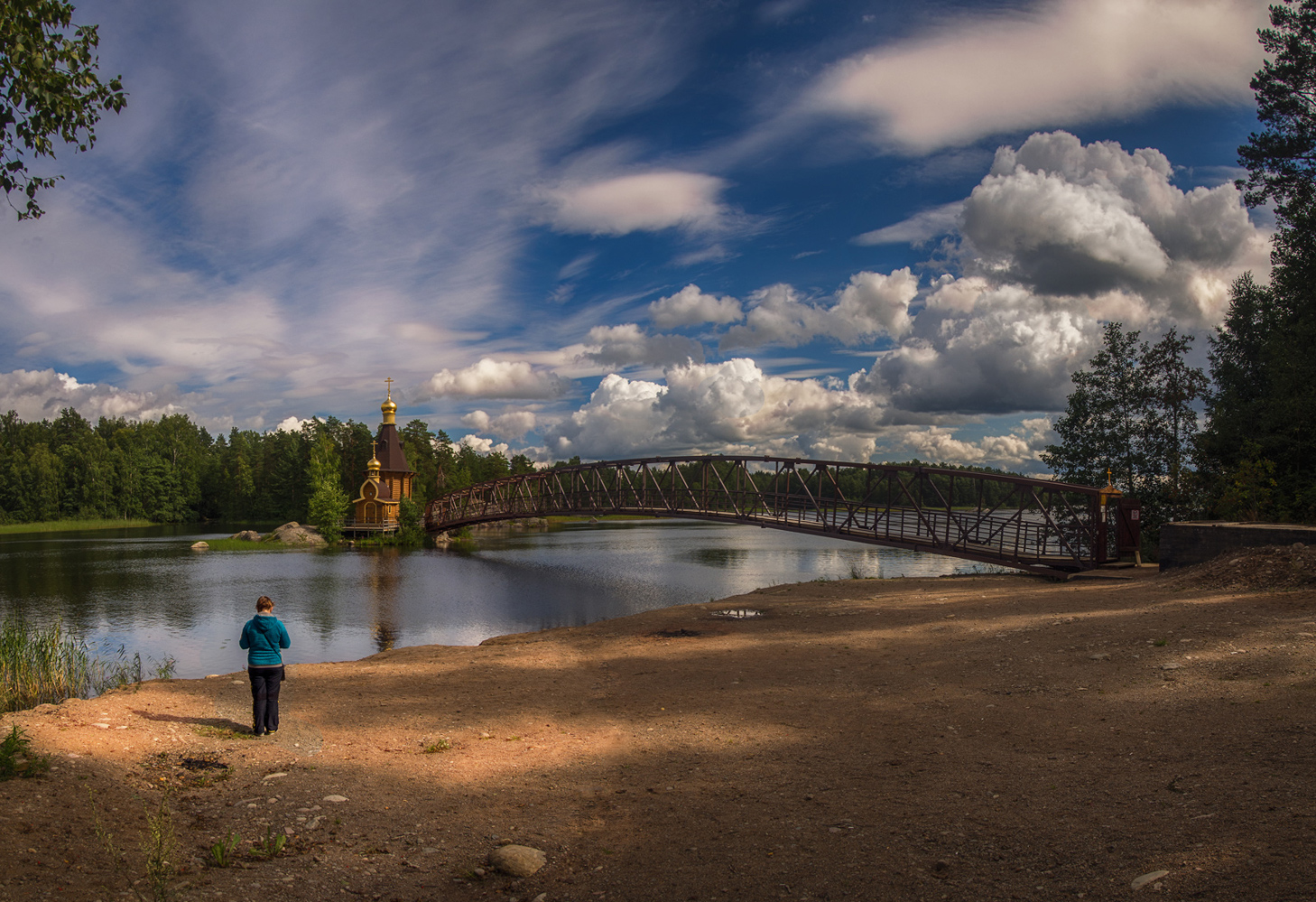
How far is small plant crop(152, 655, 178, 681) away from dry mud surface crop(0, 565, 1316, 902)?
3.14 meters

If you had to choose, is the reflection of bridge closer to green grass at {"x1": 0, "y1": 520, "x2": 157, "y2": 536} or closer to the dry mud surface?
the dry mud surface

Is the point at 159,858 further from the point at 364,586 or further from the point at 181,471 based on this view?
the point at 181,471

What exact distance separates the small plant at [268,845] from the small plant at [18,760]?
2.47m

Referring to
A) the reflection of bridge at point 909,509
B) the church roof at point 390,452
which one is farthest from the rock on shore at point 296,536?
the reflection of bridge at point 909,509

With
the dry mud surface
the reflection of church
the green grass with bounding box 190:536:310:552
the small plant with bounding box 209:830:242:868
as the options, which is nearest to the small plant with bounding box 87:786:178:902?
the dry mud surface

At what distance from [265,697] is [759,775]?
21.3 feet

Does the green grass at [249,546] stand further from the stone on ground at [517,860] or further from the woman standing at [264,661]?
the stone on ground at [517,860]

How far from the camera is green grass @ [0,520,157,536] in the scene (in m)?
77.1

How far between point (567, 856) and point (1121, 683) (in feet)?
25.9

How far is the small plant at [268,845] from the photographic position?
238 inches

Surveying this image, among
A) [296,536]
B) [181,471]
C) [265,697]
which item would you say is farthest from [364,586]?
[181,471]

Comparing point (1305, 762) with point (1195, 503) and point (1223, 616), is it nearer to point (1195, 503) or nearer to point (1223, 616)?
point (1223, 616)

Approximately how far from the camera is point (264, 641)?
9.27 metres

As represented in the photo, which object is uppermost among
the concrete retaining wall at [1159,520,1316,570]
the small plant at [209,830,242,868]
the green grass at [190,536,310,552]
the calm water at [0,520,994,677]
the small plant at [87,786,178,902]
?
the concrete retaining wall at [1159,520,1316,570]
